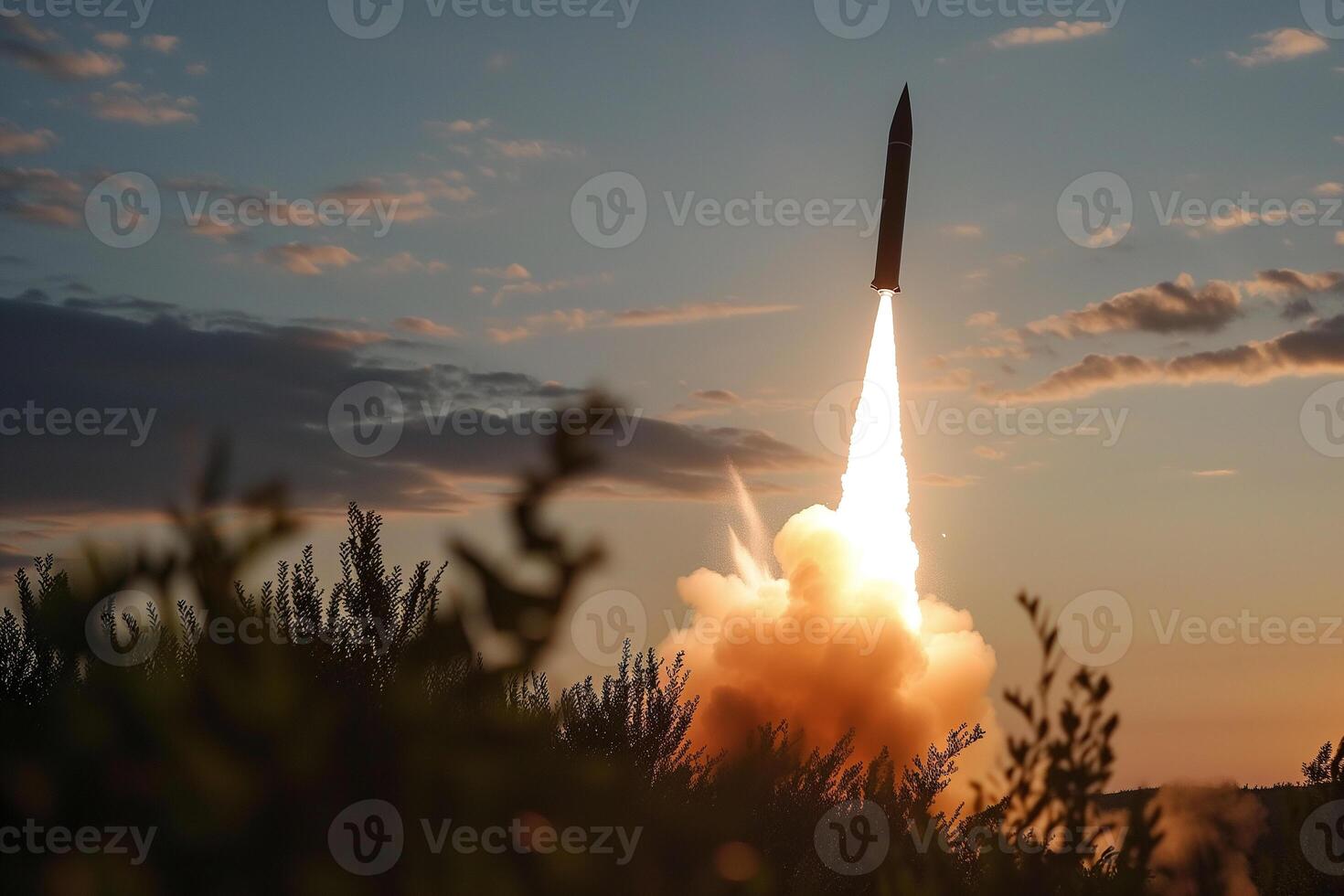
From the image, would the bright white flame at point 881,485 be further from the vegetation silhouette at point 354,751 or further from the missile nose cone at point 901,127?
the vegetation silhouette at point 354,751

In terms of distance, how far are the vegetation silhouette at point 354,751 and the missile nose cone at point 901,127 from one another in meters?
27.7

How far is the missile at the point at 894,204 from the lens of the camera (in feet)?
118

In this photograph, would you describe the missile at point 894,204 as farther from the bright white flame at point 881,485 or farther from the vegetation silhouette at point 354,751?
the vegetation silhouette at point 354,751

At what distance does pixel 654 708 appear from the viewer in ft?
48.0

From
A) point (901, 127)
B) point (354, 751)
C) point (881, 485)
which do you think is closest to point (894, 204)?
point (901, 127)

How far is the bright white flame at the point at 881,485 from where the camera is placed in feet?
118

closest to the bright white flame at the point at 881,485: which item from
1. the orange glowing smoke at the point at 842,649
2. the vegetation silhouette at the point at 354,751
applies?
the orange glowing smoke at the point at 842,649

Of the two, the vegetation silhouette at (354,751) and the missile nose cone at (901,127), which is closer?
the vegetation silhouette at (354,751)

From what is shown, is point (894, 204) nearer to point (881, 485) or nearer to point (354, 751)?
point (881, 485)

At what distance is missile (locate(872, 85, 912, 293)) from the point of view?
36094mm

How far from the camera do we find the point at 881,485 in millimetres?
39656

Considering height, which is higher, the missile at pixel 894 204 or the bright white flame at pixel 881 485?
the missile at pixel 894 204

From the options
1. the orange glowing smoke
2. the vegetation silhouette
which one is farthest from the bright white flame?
the vegetation silhouette

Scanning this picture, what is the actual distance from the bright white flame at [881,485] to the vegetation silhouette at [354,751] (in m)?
24.4
